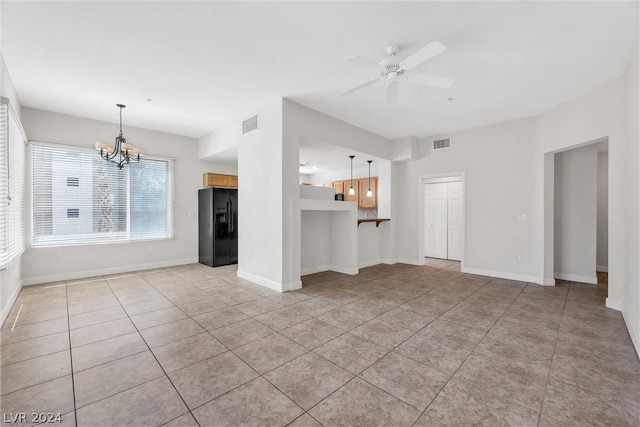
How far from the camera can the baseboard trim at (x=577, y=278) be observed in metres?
4.79

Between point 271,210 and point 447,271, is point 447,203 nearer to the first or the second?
point 447,271

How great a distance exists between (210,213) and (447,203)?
6.26m

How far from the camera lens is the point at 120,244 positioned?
18.2 feet

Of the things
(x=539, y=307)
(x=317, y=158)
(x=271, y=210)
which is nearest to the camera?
(x=539, y=307)

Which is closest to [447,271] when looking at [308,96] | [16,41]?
[308,96]

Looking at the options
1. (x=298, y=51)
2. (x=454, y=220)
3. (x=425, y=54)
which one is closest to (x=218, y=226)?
(x=298, y=51)

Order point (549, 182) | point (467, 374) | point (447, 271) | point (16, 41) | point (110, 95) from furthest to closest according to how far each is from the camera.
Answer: point (447, 271), point (549, 182), point (110, 95), point (16, 41), point (467, 374)

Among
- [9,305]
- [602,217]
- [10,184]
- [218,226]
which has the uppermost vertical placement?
[10,184]

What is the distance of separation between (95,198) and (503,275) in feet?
26.4

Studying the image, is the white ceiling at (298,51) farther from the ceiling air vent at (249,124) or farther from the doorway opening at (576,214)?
the doorway opening at (576,214)

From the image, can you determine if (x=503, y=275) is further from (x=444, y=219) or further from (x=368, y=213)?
(x=368, y=213)

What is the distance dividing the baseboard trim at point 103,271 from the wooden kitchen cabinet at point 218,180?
1.90m

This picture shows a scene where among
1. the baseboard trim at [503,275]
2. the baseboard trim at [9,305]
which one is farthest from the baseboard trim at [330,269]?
the baseboard trim at [9,305]

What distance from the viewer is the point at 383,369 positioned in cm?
222
